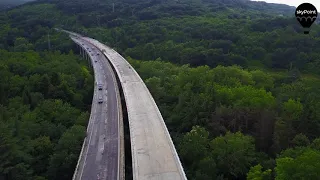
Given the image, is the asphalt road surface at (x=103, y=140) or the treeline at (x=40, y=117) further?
the treeline at (x=40, y=117)

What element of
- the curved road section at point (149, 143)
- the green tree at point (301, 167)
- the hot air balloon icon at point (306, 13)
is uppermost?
the hot air balloon icon at point (306, 13)

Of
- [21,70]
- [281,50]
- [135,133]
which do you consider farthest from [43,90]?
[281,50]

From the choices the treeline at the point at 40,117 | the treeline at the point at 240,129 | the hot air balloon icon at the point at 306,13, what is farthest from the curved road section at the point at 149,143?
the hot air balloon icon at the point at 306,13

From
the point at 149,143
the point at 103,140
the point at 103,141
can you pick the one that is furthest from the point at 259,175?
the point at 103,140

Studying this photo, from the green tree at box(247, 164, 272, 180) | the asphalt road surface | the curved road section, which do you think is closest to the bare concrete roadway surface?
the asphalt road surface

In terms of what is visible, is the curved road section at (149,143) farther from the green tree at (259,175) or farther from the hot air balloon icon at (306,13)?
the hot air balloon icon at (306,13)

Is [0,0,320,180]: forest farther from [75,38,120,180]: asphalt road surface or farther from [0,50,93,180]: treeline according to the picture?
[75,38,120,180]: asphalt road surface
